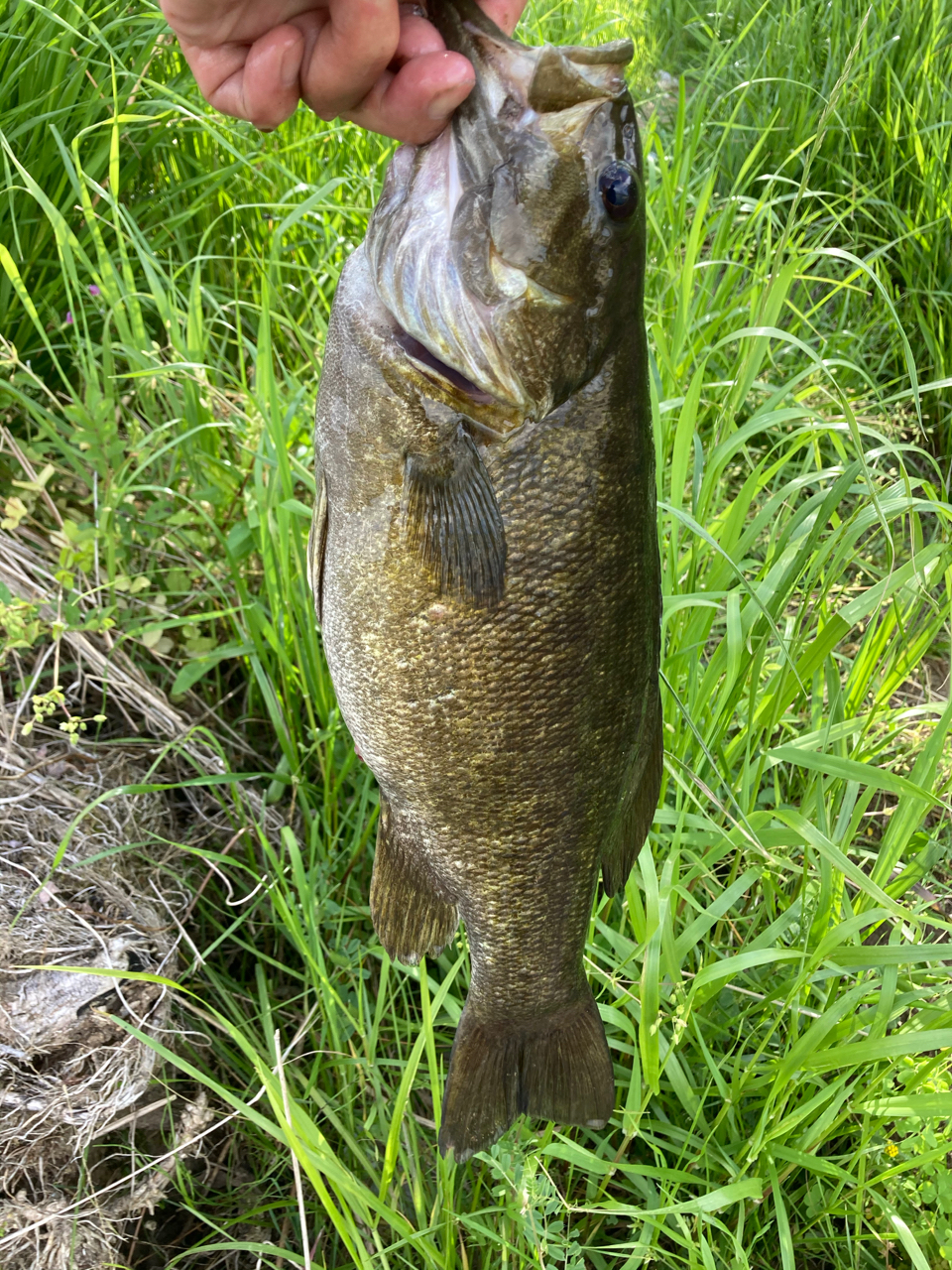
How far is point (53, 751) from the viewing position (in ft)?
7.06

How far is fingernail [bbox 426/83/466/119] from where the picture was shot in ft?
3.93

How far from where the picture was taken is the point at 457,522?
126cm

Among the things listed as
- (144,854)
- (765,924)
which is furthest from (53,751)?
(765,924)

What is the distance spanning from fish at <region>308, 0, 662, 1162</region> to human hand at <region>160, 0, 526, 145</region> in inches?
1.7

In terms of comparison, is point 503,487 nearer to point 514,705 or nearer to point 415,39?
point 514,705

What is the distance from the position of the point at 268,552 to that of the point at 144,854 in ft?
2.32

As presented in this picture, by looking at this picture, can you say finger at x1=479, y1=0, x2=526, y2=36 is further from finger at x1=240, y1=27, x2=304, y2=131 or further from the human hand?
finger at x1=240, y1=27, x2=304, y2=131

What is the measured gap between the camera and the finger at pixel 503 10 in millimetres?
1404

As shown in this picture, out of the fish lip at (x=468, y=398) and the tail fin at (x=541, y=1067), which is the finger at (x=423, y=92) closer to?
the fish lip at (x=468, y=398)

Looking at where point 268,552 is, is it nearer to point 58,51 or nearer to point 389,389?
point 389,389

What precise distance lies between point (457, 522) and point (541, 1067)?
895 millimetres

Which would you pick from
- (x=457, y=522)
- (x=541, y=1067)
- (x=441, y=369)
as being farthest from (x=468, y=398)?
(x=541, y=1067)

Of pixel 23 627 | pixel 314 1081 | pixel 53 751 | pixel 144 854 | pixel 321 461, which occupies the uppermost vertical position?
pixel 321 461

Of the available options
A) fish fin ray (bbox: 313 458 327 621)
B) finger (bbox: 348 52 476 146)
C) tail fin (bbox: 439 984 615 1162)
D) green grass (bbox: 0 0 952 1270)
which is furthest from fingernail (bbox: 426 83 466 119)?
tail fin (bbox: 439 984 615 1162)
